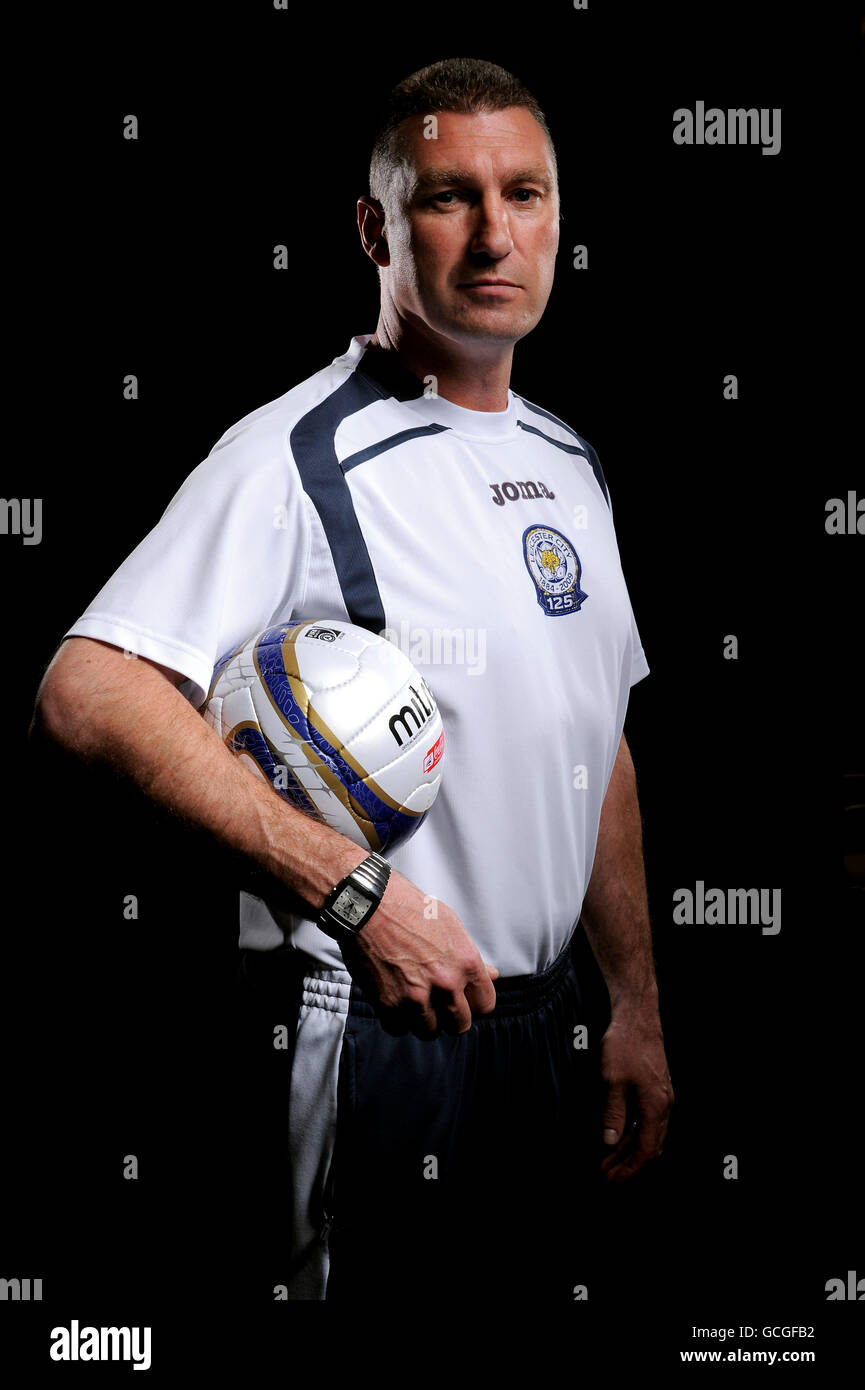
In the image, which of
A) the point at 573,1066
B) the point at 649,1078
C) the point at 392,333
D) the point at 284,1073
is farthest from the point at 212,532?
the point at 649,1078

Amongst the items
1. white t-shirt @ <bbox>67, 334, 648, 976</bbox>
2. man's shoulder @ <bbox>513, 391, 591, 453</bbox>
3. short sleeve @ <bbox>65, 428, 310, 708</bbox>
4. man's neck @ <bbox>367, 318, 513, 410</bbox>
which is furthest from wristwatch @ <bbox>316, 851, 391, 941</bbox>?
man's shoulder @ <bbox>513, 391, 591, 453</bbox>

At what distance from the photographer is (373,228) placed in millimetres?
1826

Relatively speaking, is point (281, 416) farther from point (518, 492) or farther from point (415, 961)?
point (415, 961)

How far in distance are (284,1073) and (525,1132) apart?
39 centimetres

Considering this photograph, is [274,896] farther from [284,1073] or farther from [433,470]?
[433,470]

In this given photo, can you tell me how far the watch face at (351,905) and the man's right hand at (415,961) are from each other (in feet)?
0.06

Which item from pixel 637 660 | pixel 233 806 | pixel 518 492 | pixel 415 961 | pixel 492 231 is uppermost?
pixel 492 231

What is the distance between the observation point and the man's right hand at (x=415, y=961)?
1.43 meters

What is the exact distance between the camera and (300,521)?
1581 mm

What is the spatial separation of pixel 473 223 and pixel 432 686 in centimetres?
Answer: 65

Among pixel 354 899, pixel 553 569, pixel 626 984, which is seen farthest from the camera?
pixel 626 984

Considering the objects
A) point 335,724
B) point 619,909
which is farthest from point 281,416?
point 619,909

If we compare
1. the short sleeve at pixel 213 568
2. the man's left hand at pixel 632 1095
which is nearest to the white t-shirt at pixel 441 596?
the short sleeve at pixel 213 568

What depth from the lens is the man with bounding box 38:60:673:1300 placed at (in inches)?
56.9
